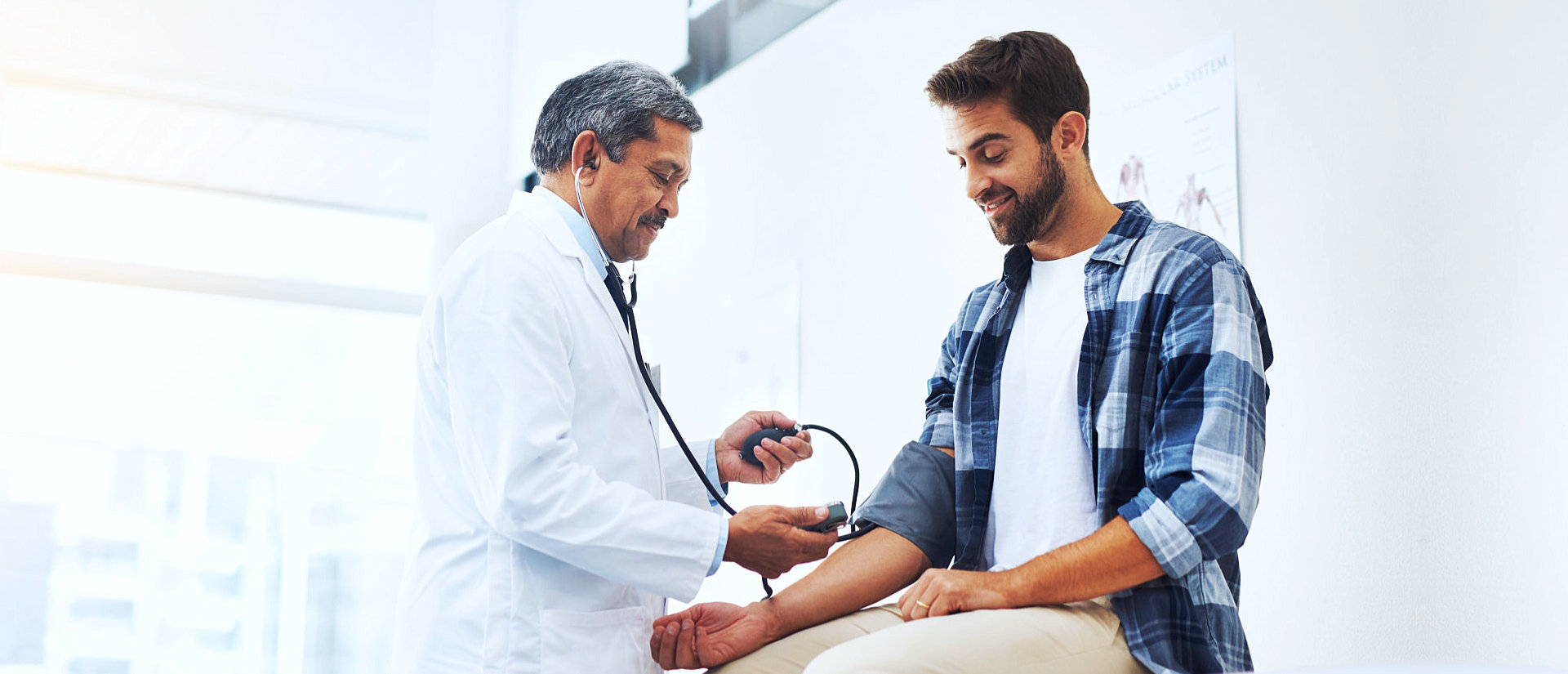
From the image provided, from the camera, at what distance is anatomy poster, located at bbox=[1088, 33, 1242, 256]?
187 cm

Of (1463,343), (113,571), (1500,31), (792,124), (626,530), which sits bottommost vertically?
(113,571)

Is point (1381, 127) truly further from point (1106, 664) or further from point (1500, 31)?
point (1106, 664)

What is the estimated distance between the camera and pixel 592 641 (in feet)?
4.77

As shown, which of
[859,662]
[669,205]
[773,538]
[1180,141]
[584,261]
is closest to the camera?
[859,662]

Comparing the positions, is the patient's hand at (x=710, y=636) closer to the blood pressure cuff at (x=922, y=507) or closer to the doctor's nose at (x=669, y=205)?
the blood pressure cuff at (x=922, y=507)

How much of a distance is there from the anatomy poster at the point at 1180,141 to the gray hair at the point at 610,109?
78cm

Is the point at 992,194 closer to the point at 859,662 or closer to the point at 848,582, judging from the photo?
the point at 848,582

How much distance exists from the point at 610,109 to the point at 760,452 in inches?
21.7

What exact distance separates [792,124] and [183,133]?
2289mm

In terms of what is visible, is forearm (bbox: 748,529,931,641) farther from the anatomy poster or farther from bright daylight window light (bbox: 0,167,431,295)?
bright daylight window light (bbox: 0,167,431,295)

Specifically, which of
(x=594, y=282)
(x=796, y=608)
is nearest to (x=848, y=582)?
(x=796, y=608)

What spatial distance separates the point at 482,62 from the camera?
176 inches

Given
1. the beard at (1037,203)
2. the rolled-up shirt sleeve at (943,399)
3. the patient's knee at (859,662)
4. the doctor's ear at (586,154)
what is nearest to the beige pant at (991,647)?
the patient's knee at (859,662)

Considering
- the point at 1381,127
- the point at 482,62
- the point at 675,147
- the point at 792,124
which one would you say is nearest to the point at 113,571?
the point at 482,62
